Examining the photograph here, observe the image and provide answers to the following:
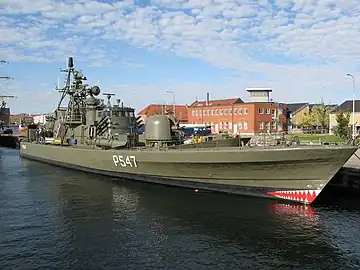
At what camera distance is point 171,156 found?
19.6 meters

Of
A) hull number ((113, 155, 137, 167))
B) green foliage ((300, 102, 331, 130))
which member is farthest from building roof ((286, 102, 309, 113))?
hull number ((113, 155, 137, 167))

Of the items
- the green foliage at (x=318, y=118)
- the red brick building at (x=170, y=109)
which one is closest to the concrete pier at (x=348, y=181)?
the green foliage at (x=318, y=118)

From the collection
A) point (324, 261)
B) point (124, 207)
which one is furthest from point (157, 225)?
point (324, 261)

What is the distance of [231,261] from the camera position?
11.2m

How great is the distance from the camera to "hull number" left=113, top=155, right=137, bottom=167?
21.9 m

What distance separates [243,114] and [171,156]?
45.7 meters

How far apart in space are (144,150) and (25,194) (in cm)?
648

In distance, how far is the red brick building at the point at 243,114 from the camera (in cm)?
6256

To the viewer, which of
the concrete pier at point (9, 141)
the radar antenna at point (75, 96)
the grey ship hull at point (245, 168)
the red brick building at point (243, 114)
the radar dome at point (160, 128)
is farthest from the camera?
the red brick building at point (243, 114)

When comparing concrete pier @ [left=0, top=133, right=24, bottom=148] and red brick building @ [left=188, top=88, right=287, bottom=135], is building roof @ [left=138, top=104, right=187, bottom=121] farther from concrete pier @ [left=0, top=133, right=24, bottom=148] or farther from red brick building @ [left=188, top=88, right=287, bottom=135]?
concrete pier @ [left=0, top=133, right=24, bottom=148]

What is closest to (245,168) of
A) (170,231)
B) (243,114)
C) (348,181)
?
(170,231)

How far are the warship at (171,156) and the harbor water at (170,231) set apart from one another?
0.76 m

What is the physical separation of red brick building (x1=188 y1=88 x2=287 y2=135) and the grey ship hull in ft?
132

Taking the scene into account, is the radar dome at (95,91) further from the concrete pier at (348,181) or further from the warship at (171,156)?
the concrete pier at (348,181)
